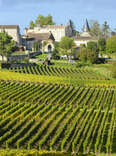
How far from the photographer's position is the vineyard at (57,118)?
2106 cm

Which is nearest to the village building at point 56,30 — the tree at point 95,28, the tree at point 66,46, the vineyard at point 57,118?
the tree at point 95,28

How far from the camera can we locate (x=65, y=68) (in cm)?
6562

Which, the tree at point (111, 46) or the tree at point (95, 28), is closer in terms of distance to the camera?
the tree at point (111, 46)

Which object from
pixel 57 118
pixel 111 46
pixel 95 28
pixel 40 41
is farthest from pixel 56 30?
pixel 57 118

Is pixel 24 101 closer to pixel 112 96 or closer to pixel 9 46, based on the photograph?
pixel 112 96

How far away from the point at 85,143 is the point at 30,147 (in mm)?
4801

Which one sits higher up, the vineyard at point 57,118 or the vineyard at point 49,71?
the vineyard at point 49,71

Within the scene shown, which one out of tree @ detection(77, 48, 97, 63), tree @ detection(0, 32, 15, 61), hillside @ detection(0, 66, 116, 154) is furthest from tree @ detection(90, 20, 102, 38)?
hillside @ detection(0, 66, 116, 154)

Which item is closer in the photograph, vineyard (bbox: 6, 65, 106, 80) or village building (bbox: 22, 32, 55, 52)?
vineyard (bbox: 6, 65, 106, 80)

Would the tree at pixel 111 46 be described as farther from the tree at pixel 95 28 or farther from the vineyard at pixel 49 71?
the tree at pixel 95 28

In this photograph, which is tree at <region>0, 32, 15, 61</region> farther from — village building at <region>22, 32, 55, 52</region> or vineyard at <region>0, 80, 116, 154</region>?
village building at <region>22, 32, 55, 52</region>

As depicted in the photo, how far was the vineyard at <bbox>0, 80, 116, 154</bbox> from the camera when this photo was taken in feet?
69.1

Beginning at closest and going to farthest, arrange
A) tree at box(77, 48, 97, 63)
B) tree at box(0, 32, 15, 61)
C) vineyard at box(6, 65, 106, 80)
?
vineyard at box(6, 65, 106, 80)
tree at box(0, 32, 15, 61)
tree at box(77, 48, 97, 63)

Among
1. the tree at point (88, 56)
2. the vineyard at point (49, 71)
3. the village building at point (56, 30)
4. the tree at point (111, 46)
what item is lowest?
the vineyard at point (49, 71)
